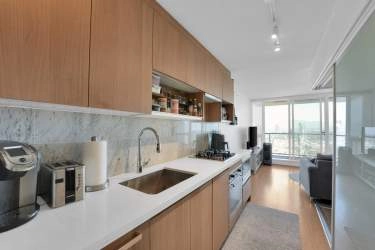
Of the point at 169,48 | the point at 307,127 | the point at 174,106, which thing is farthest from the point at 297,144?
the point at 169,48

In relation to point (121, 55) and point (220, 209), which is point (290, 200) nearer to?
point (220, 209)

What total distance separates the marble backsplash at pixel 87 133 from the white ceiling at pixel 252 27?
1.05 m

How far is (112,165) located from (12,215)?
27.1 inches

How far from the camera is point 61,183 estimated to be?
909 mm

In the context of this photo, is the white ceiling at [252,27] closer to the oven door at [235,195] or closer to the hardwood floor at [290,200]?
the oven door at [235,195]

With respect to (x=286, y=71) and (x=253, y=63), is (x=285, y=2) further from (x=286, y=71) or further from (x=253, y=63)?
(x=286, y=71)

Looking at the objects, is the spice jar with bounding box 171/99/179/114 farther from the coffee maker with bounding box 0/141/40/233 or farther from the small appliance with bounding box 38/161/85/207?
the coffee maker with bounding box 0/141/40/233

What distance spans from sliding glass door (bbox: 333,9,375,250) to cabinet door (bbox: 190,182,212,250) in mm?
1049

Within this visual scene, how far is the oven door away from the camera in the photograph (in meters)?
2.15

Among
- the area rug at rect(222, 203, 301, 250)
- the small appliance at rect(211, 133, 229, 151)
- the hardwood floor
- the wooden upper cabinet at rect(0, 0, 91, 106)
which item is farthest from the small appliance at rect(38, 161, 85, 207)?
the hardwood floor

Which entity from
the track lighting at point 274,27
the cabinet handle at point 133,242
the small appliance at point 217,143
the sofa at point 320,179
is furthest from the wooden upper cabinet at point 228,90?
the cabinet handle at point 133,242

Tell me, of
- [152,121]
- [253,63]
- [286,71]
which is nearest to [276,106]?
[286,71]

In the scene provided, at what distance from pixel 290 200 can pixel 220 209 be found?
217 centimetres

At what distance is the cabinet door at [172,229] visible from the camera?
0.96 m
